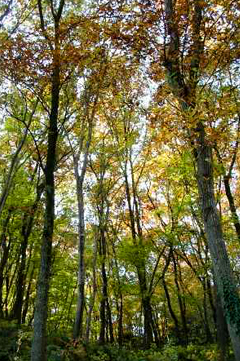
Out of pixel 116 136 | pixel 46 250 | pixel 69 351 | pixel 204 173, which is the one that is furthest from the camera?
pixel 116 136

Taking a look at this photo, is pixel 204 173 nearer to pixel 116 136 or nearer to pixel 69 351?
pixel 69 351

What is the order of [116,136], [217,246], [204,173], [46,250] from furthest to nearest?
1. [116,136]
2. [46,250]
3. [204,173]
4. [217,246]

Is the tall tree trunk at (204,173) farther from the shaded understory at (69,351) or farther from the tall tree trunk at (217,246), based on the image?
the shaded understory at (69,351)

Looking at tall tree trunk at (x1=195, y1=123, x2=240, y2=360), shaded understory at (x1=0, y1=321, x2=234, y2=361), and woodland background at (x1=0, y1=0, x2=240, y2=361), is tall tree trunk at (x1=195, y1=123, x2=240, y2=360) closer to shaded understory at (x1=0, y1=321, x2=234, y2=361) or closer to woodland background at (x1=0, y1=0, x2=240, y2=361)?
woodland background at (x1=0, y1=0, x2=240, y2=361)

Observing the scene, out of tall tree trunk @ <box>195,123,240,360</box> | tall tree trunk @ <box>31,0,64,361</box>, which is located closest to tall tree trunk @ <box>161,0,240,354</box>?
tall tree trunk @ <box>195,123,240,360</box>

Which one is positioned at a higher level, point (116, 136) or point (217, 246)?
point (116, 136)

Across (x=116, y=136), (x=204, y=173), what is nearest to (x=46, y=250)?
(x=204, y=173)

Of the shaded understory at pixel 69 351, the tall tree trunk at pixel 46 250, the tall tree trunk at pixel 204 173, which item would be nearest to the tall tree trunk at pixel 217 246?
the tall tree trunk at pixel 204 173

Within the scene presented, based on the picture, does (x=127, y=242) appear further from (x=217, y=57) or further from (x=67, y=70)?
(x=217, y=57)

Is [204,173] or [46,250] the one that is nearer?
[204,173]

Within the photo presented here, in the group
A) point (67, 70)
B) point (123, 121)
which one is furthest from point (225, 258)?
point (123, 121)

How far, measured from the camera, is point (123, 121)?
16.9 m

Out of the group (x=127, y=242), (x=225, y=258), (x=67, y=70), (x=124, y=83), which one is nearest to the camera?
(x=225, y=258)

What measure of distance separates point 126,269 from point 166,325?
51.8 ft
